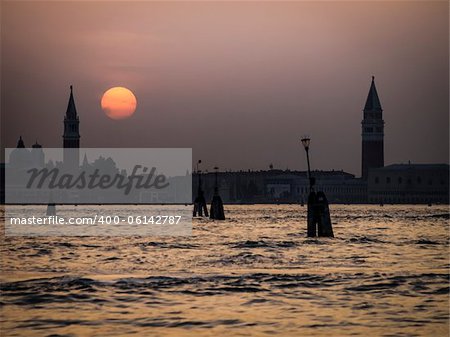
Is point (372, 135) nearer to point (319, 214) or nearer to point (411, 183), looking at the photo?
point (411, 183)

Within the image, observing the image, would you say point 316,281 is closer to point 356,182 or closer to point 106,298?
point 106,298

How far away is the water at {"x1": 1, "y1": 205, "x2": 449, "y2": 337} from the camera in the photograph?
486 inches

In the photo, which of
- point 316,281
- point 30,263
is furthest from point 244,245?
point 316,281

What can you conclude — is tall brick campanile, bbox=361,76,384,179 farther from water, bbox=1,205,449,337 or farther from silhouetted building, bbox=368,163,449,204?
water, bbox=1,205,449,337

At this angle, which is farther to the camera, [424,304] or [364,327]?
[424,304]

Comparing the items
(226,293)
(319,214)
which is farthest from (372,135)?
(226,293)

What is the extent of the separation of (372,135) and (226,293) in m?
179

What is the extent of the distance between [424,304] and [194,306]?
3.17 m

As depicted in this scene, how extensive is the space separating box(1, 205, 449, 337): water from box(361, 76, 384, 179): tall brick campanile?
16391 cm

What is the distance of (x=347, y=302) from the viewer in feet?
47.5

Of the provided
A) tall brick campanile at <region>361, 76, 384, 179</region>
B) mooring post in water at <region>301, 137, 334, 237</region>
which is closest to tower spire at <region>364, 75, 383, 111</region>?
tall brick campanile at <region>361, 76, 384, 179</region>

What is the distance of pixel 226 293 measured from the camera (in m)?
15.7

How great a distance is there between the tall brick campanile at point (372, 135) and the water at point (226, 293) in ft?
538

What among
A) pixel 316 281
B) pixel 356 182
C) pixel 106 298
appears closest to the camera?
pixel 106 298
